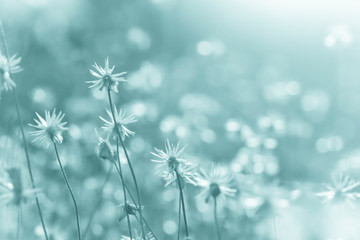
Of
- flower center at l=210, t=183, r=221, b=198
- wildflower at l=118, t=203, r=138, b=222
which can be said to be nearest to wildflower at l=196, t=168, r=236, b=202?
flower center at l=210, t=183, r=221, b=198

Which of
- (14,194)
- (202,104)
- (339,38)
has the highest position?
(202,104)

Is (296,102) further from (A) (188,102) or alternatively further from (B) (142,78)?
(B) (142,78)

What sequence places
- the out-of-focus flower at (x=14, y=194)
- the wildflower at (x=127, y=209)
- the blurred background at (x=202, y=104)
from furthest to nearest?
the blurred background at (x=202, y=104)
the wildflower at (x=127, y=209)
the out-of-focus flower at (x=14, y=194)

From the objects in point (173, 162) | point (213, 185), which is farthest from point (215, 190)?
point (173, 162)

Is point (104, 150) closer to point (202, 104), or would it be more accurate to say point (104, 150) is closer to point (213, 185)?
point (213, 185)

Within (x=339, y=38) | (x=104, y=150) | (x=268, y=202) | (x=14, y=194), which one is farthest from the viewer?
(x=339, y=38)

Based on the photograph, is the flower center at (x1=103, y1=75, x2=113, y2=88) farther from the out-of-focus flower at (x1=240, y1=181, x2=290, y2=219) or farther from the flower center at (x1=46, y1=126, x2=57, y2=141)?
the out-of-focus flower at (x1=240, y1=181, x2=290, y2=219)

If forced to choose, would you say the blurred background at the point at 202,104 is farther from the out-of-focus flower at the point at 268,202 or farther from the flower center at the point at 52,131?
the flower center at the point at 52,131

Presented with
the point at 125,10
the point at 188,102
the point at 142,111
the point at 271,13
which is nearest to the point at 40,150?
the point at 142,111

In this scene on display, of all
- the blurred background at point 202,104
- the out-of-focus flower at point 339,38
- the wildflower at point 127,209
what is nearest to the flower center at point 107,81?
the blurred background at point 202,104
